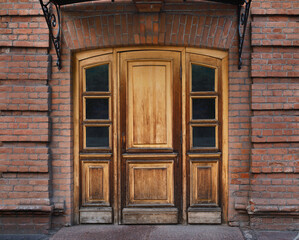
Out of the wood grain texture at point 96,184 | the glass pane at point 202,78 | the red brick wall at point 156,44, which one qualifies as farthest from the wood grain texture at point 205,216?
the glass pane at point 202,78

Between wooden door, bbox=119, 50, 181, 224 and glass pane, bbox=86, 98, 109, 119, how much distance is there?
22cm

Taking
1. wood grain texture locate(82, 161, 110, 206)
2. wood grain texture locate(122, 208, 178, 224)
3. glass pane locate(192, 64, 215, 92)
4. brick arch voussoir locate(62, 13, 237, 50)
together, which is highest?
brick arch voussoir locate(62, 13, 237, 50)

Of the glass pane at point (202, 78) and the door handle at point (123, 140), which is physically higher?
the glass pane at point (202, 78)

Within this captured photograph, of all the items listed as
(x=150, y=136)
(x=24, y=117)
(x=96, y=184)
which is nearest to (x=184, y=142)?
(x=150, y=136)

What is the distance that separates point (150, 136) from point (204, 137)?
74cm

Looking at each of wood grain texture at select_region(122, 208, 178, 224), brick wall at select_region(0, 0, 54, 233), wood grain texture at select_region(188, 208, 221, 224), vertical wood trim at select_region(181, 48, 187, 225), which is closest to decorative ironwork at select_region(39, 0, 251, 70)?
brick wall at select_region(0, 0, 54, 233)

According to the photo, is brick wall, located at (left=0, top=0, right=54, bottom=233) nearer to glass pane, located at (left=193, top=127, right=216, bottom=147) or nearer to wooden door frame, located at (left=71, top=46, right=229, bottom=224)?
wooden door frame, located at (left=71, top=46, right=229, bottom=224)

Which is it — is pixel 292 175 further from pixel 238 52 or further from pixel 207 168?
pixel 238 52

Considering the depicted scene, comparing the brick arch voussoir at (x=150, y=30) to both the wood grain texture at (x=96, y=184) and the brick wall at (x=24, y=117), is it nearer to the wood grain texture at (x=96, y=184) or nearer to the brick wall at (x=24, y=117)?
the brick wall at (x=24, y=117)

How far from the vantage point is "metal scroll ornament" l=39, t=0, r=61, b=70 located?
11.6 feet

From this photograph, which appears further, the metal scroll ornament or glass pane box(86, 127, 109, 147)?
glass pane box(86, 127, 109, 147)

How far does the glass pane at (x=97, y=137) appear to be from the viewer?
391cm

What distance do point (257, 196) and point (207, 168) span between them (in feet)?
2.33

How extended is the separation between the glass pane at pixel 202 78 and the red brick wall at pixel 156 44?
0.88ft
